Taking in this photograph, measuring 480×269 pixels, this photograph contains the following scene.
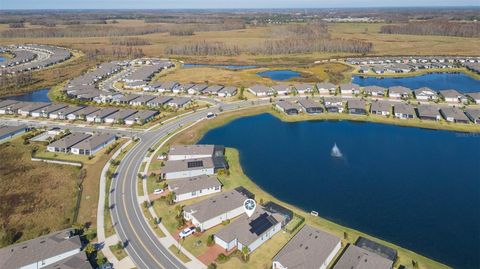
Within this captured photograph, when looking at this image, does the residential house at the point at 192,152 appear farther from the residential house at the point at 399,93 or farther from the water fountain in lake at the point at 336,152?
the residential house at the point at 399,93

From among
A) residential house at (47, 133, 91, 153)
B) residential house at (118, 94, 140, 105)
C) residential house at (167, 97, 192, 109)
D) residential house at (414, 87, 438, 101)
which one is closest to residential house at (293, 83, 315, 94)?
residential house at (414, 87, 438, 101)

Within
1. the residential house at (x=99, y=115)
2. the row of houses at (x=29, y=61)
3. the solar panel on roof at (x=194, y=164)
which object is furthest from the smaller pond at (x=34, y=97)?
the solar panel on roof at (x=194, y=164)

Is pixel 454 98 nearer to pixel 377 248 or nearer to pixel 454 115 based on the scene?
pixel 454 115

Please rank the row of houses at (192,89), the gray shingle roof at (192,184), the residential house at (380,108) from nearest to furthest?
1. the gray shingle roof at (192,184)
2. the residential house at (380,108)
3. the row of houses at (192,89)

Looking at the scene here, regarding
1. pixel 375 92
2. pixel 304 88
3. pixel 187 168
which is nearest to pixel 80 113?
pixel 187 168

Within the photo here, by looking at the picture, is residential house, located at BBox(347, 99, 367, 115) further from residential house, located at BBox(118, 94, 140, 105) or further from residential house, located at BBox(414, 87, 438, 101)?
residential house, located at BBox(118, 94, 140, 105)

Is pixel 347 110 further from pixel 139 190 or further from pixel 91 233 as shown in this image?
pixel 91 233
